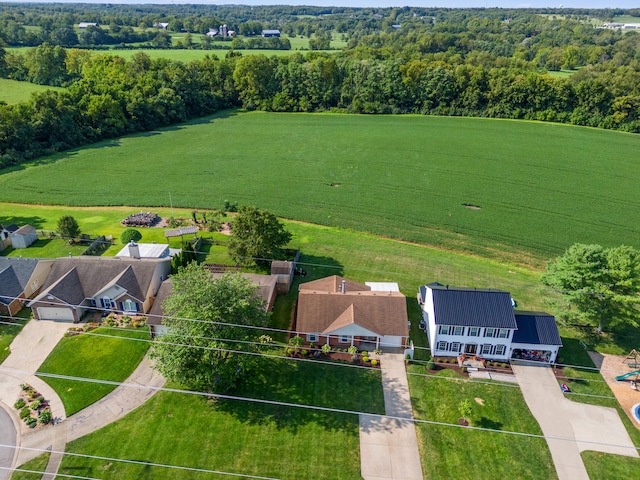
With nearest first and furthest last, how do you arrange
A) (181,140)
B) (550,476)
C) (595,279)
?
(550,476)
(595,279)
(181,140)

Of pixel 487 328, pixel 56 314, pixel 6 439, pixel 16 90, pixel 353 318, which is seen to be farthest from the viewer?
pixel 16 90

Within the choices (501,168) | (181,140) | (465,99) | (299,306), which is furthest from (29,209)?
(465,99)

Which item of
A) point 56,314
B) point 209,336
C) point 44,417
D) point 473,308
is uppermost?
point 209,336

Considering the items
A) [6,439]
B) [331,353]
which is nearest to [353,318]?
[331,353]

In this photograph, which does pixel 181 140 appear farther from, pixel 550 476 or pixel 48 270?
pixel 550 476

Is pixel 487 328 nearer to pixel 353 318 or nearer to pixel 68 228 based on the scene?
pixel 353 318

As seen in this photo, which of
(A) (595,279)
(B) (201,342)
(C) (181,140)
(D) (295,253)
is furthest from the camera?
(C) (181,140)

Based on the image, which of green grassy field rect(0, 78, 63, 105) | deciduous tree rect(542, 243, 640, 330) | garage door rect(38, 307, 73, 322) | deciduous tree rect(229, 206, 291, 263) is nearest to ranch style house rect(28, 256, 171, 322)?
garage door rect(38, 307, 73, 322)
